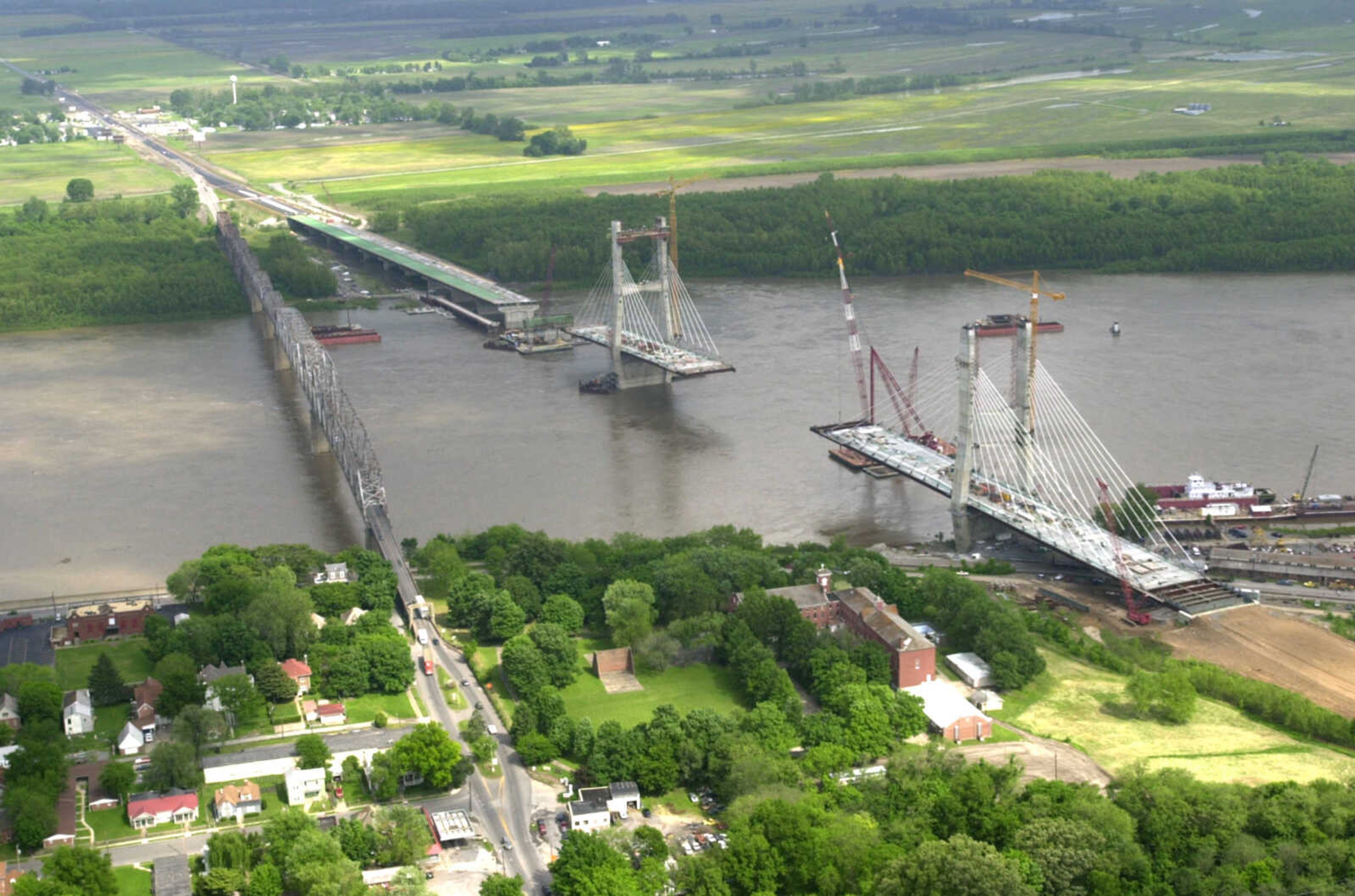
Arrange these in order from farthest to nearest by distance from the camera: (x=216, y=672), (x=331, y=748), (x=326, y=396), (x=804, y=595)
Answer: (x=326, y=396) < (x=804, y=595) < (x=216, y=672) < (x=331, y=748)

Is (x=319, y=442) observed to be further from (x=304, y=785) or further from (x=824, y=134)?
(x=824, y=134)

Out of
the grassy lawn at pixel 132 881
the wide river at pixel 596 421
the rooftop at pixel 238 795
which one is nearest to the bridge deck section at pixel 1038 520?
the wide river at pixel 596 421

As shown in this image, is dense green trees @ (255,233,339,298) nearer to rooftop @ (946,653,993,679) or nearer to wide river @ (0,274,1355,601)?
wide river @ (0,274,1355,601)

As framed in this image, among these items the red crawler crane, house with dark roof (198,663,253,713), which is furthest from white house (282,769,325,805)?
the red crawler crane

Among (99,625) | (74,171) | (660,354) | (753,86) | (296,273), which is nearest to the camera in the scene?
(99,625)

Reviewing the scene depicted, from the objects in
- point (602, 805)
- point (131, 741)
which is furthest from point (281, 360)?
point (602, 805)

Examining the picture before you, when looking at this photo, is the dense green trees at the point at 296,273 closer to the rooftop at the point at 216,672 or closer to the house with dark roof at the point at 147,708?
the rooftop at the point at 216,672

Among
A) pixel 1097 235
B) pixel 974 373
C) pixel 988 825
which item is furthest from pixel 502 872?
pixel 1097 235

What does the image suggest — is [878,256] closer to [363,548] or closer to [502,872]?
[363,548]
